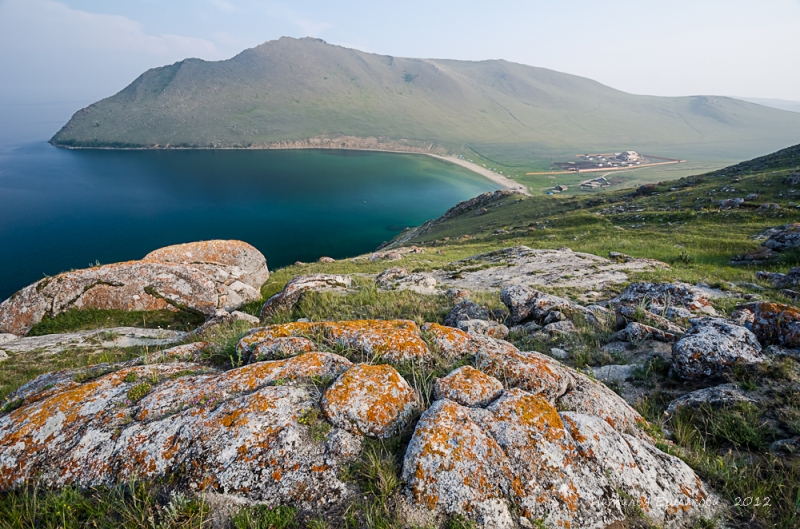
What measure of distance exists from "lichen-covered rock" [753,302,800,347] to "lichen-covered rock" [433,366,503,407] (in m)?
7.45

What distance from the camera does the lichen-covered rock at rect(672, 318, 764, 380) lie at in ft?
22.6

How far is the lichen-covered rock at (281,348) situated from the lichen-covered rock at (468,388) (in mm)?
2813

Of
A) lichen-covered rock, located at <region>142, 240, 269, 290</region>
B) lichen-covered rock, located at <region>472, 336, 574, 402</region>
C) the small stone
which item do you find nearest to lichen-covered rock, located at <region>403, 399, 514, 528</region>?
lichen-covered rock, located at <region>472, 336, 574, 402</region>

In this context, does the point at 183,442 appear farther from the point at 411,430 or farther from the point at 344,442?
the point at 411,430

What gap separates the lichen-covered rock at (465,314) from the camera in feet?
37.3

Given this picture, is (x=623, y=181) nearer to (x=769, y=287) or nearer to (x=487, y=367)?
(x=769, y=287)

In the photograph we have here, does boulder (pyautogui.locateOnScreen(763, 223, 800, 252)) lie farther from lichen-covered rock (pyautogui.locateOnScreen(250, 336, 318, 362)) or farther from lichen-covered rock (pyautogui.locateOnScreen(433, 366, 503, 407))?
lichen-covered rock (pyautogui.locateOnScreen(250, 336, 318, 362))

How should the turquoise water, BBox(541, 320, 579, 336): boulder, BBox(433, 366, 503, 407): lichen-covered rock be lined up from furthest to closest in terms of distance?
the turquoise water < BBox(541, 320, 579, 336): boulder < BBox(433, 366, 503, 407): lichen-covered rock

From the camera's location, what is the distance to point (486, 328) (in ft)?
33.0

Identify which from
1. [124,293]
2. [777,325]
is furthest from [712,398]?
[124,293]

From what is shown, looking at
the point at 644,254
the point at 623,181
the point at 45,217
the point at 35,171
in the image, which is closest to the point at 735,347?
the point at 644,254

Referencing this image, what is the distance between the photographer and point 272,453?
4254 mm

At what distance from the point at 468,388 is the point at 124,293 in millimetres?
21907

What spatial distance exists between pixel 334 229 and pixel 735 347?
94112 mm
